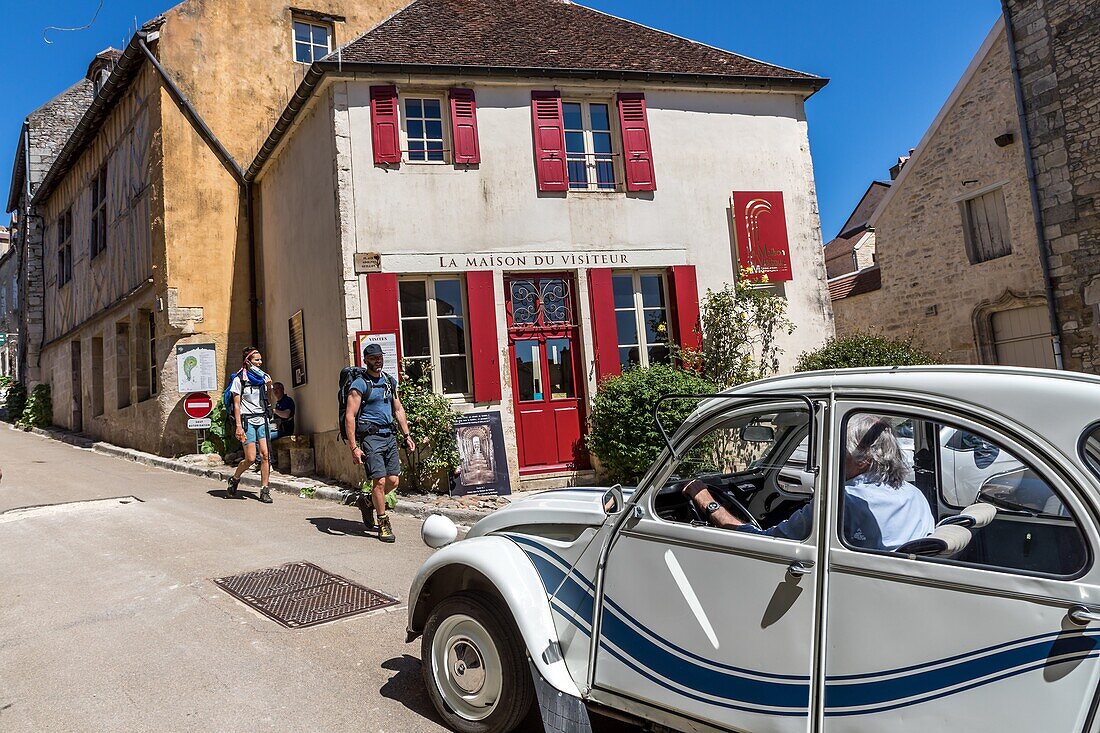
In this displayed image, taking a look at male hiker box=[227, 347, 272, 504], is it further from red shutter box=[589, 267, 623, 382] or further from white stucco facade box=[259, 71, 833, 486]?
red shutter box=[589, 267, 623, 382]

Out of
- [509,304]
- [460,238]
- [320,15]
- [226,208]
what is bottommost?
[509,304]

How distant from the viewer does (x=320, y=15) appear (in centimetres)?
1533

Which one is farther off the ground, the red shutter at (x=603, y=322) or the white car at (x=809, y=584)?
the red shutter at (x=603, y=322)

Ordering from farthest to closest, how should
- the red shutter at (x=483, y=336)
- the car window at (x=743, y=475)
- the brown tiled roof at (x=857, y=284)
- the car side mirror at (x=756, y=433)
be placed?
1. the brown tiled roof at (x=857, y=284)
2. the red shutter at (x=483, y=336)
3. the car side mirror at (x=756, y=433)
4. the car window at (x=743, y=475)

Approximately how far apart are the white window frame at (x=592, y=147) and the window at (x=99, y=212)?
1220 centimetres

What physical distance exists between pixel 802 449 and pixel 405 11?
1212 centimetres

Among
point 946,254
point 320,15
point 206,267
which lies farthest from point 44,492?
point 946,254

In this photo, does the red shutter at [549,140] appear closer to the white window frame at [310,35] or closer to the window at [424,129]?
the window at [424,129]

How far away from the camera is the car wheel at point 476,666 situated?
306cm

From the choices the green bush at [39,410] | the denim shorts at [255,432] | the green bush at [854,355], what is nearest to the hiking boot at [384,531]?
the denim shorts at [255,432]

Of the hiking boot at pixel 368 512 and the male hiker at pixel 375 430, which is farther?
the hiking boot at pixel 368 512

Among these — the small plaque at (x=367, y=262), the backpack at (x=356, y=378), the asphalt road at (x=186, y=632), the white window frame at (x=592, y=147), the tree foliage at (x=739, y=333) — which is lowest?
the asphalt road at (x=186, y=632)

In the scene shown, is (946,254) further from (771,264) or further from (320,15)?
(320,15)

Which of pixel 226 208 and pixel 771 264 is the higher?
pixel 226 208
